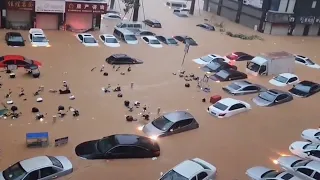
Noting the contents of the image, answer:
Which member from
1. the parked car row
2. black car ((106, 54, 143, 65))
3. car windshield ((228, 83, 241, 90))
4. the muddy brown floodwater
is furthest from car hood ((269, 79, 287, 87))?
black car ((106, 54, 143, 65))

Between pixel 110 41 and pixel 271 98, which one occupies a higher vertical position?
pixel 110 41

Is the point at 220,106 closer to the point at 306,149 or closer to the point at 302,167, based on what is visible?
the point at 306,149

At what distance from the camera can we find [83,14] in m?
35.4

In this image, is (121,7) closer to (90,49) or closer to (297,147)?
(90,49)

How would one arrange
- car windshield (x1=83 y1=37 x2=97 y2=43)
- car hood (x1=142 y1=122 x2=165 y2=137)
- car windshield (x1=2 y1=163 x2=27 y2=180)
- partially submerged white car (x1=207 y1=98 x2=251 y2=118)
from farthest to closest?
1. car windshield (x1=83 y1=37 x2=97 y2=43)
2. partially submerged white car (x1=207 y1=98 x2=251 y2=118)
3. car hood (x1=142 y1=122 x2=165 y2=137)
4. car windshield (x1=2 y1=163 x2=27 y2=180)

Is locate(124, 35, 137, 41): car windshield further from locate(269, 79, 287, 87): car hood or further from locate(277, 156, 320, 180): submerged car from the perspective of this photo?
locate(277, 156, 320, 180): submerged car

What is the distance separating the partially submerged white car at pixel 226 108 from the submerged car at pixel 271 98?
1.80 m

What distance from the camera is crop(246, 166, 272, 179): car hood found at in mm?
15603

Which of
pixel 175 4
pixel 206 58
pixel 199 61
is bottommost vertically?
pixel 199 61

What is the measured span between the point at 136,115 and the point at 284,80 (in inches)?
492

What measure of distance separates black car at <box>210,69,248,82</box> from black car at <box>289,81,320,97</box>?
11.6 feet

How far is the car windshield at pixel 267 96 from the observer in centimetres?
2351

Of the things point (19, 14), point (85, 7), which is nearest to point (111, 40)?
point (85, 7)

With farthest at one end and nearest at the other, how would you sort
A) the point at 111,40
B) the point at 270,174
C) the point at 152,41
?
the point at 152,41, the point at 111,40, the point at 270,174
